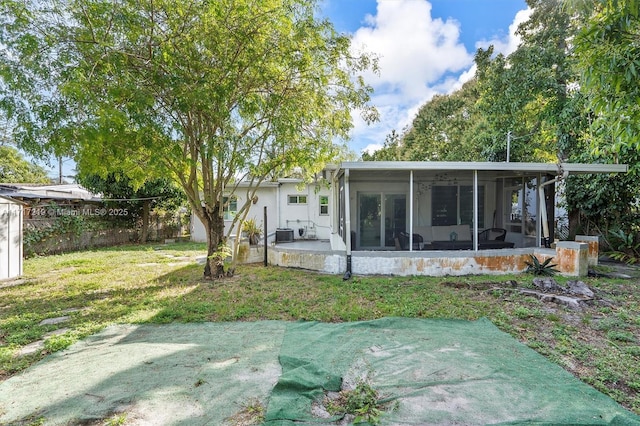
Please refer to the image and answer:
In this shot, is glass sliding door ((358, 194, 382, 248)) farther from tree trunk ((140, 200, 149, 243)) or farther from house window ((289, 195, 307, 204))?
tree trunk ((140, 200, 149, 243))

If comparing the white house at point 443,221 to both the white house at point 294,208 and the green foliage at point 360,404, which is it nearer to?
the white house at point 294,208

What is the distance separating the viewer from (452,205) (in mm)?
9625

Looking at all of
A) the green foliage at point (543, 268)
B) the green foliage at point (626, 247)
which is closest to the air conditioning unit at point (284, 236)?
the green foliage at point (543, 268)

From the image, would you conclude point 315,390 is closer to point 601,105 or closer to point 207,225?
point 601,105

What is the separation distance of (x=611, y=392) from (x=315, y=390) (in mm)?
2479

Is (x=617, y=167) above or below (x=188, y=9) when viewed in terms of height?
below

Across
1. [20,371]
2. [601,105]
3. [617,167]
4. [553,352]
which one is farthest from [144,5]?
[617,167]

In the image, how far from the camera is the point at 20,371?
325 centimetres

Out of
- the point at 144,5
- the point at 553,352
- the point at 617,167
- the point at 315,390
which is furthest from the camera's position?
the point at 617,167

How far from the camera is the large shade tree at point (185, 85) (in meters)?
4.78

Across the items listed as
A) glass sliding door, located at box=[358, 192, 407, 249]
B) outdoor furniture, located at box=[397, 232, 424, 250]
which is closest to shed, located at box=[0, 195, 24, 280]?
glass sliding door, located at box=[358, 192, 407, 249]

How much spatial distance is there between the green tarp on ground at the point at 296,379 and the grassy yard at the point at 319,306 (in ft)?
1.47

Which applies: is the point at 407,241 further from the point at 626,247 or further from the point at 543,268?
the point at 626,247

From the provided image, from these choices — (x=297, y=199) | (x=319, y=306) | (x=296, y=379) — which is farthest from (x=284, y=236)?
(x=296, y=379)
